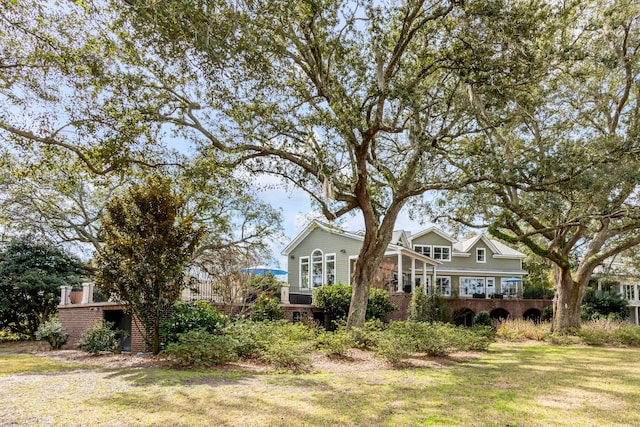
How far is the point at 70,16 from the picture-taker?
29.3 feet

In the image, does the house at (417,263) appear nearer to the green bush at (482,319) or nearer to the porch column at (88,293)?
the green bush at (482,319)

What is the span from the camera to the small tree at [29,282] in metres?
16.9

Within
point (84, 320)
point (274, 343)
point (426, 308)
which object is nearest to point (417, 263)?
point (426, 308)

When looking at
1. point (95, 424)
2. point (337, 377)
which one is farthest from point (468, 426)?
point (95, 424)

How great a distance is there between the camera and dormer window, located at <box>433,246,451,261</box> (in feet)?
102

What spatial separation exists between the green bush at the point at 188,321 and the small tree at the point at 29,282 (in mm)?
8799

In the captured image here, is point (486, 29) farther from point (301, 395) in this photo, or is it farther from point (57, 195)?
point (57, 195)

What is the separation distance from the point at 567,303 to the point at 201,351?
16.6 metres

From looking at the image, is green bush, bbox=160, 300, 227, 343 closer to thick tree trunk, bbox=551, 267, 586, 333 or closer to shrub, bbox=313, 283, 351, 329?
shrub, bbox=313, 283, 351, 329

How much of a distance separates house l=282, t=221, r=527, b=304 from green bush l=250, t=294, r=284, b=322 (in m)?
4.52

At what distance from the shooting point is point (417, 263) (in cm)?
2889

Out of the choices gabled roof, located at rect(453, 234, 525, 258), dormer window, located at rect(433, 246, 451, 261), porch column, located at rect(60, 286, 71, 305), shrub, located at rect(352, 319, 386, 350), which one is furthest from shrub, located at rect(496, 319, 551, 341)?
porch column, located at rect(60, 286, 71, 305)

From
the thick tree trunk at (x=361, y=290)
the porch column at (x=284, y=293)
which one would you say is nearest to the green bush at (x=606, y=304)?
the porch column at (x=284, y=293)

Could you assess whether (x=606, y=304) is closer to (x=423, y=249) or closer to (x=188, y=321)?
(x=423, y=249)
